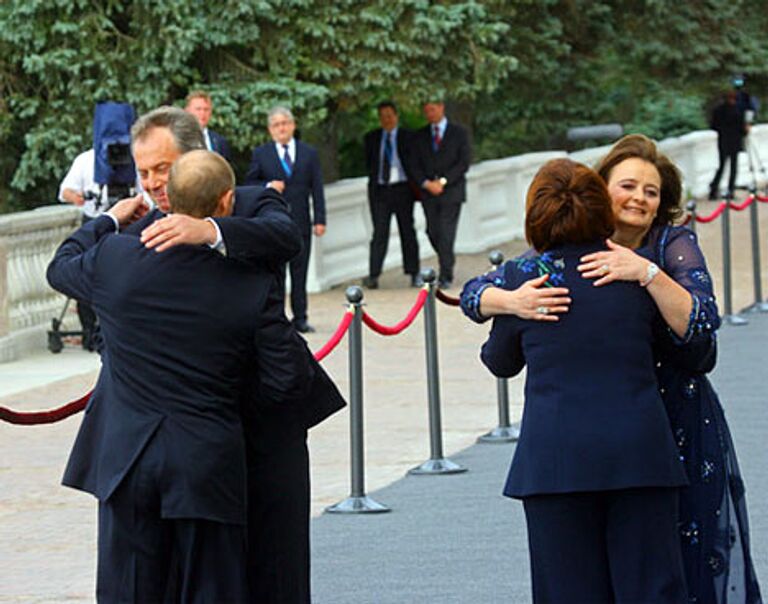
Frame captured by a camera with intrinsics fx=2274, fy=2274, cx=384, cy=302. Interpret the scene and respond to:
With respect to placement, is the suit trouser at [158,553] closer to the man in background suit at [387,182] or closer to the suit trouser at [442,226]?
the man in background suit at [387,182]

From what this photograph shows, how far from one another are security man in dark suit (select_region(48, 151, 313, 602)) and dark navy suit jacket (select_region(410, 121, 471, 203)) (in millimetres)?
15475

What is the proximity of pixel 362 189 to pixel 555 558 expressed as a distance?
17.4m

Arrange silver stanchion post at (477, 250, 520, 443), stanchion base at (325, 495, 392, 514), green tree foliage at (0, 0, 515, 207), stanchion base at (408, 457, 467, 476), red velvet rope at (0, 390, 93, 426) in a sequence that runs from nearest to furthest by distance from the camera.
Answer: red velvet rope at (0, 390, 93, 426)
stanchion base at (325, 495, 392, 514)
stanchion base at (408, 457, 467, 476)
silver stanchion post at (477, 250, 520, 443)
green tree foliage at (0, 0, 515, 207)

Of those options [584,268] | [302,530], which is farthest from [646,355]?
[302,530]

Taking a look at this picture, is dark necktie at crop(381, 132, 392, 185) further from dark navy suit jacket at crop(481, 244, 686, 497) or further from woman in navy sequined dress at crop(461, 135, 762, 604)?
dark navy suit jacket at crop(481, 244, 686, 497)

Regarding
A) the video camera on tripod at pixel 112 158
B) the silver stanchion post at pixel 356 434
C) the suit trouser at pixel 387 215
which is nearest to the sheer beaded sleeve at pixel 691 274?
the silver stanchion post at pixel 356 434

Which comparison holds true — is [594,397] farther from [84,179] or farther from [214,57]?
[214,57]

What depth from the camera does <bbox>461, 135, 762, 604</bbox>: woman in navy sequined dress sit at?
20.9 ft

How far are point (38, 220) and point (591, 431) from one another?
1223cm

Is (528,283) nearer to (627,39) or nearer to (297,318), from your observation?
(297,318)

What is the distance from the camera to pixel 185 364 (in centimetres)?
616

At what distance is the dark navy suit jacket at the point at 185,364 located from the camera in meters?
6.14

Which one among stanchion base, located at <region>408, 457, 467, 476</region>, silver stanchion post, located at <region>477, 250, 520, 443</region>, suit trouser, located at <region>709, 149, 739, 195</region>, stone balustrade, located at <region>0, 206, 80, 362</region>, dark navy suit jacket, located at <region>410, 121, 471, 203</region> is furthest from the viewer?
suit trouser, located at <region>709, 149, 739, 195</region>

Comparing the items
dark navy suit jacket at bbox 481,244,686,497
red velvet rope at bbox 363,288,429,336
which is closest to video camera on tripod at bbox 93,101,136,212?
red velvet rope at bbox 363,288,429,336
